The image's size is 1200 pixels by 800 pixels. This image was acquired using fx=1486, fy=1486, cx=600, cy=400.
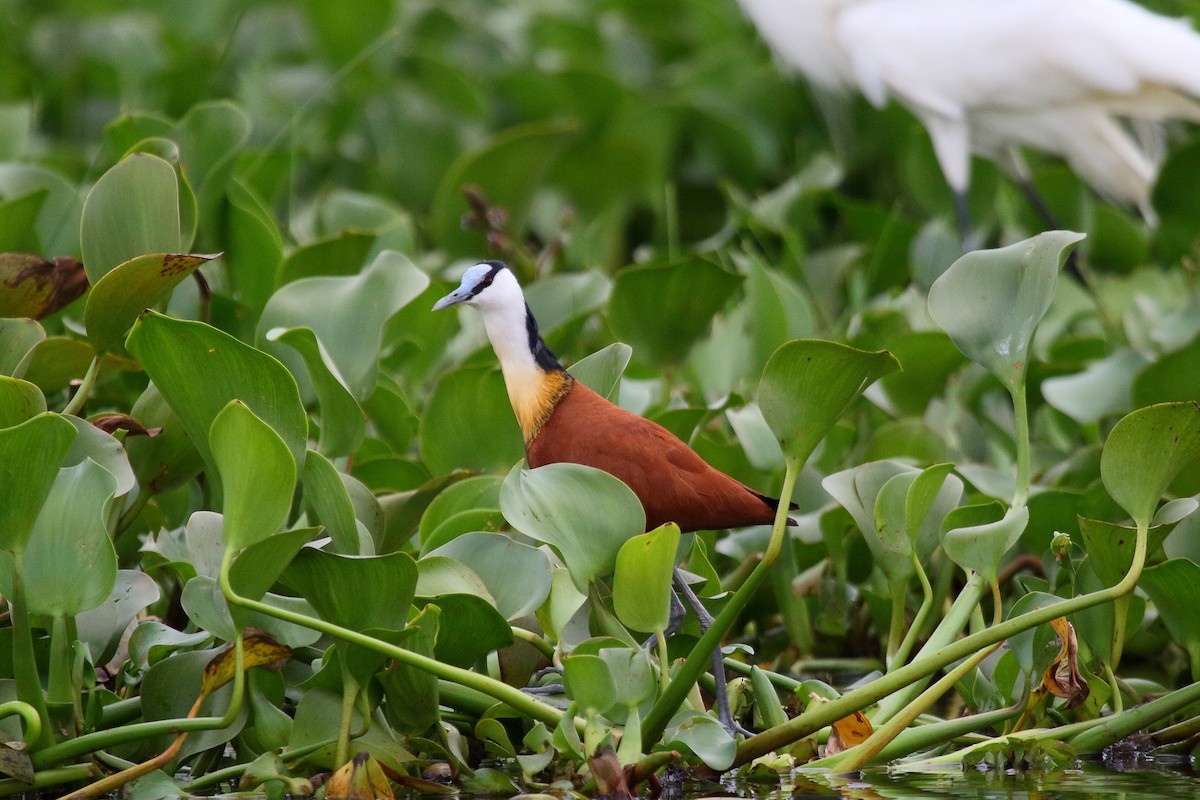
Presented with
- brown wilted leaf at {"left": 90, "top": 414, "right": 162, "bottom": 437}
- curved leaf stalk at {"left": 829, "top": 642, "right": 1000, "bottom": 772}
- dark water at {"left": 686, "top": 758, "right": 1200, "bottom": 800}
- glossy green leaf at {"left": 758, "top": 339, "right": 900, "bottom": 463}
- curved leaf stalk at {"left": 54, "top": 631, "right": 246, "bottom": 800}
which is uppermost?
glossy green leaf at {"left": 758, "top": 339, "right": 900, "bottom": 463}

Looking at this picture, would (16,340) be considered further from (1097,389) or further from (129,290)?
(1097,389)

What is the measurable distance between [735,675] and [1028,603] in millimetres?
552

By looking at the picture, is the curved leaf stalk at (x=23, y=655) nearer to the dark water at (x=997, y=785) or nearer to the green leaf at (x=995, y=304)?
the dark water at (x=997, y=785)

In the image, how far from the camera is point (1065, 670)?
2156mm

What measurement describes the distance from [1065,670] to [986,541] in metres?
0.24

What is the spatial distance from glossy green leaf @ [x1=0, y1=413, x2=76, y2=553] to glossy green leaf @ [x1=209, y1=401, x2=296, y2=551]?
202mm

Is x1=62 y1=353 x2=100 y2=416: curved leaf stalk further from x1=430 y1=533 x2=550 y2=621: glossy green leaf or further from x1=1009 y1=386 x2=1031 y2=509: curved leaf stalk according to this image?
x1=1009 y1=386 x2=1031 y2=509: curved leaf stalk

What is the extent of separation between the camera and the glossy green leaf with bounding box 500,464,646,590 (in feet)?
6.75

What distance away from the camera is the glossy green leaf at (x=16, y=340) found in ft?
8.23

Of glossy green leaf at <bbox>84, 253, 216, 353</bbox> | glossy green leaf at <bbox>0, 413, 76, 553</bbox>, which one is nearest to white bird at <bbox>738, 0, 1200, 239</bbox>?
glossy green leaf at <bbox>84, 253, 216, 353</bbox>

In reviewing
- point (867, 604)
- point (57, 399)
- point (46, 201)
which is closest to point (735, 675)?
point (867, 604)

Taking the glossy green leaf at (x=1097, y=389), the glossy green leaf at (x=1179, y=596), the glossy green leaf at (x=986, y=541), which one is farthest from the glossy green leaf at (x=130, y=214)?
the glossy green leaf at (x=1097, y=389)

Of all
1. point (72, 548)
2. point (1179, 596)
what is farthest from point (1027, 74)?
point (72, 548)

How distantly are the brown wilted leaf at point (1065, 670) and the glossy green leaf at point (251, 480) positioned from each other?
3.59 feet
